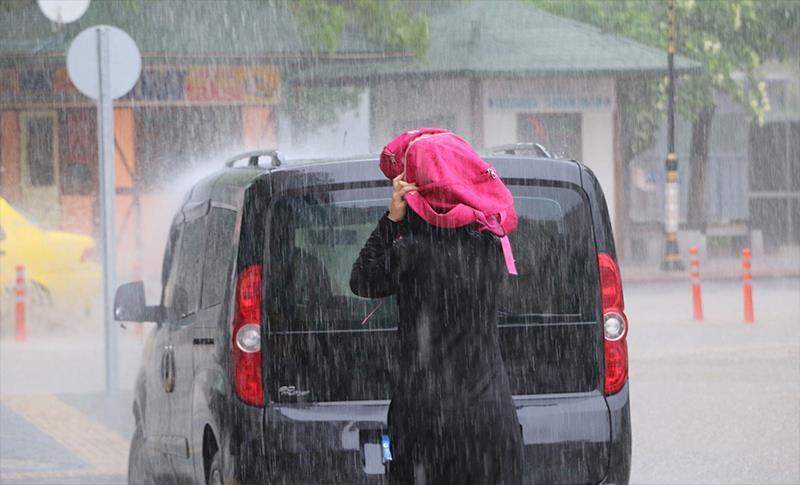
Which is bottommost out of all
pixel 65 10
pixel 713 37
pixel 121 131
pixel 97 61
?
pixel 97 61

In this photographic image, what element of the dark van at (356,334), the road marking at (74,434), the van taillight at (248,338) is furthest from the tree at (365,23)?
the van taillight at (248,338)

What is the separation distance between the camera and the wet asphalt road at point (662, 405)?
9.16m

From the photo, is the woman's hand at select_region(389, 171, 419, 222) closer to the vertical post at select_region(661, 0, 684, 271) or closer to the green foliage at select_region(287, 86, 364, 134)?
the vertical post at select_region(661, 0, 684, 271)

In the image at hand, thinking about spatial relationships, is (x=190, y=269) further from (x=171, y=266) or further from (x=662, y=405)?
(x=662, y=405)

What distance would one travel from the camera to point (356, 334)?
5.65 meters

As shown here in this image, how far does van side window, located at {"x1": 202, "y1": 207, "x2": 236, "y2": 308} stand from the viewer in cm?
611

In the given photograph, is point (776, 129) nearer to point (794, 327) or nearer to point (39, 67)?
point (39, 67)

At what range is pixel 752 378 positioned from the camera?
43.7 ft

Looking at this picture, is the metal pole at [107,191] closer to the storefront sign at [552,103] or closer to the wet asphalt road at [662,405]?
the wet asphalt road at [662,405]

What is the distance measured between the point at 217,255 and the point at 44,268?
529 inches

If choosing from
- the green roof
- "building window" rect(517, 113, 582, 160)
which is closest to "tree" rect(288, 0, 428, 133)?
the green roof

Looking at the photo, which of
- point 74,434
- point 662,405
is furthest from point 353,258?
point 662,405

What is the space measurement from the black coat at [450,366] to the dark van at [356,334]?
938mm

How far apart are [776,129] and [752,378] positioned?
27.6 m
